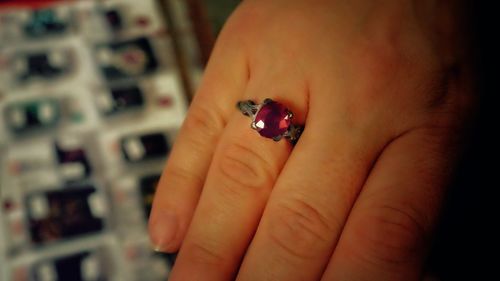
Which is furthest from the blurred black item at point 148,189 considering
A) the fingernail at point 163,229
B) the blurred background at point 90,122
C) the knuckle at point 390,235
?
the knuckle at point 390,235

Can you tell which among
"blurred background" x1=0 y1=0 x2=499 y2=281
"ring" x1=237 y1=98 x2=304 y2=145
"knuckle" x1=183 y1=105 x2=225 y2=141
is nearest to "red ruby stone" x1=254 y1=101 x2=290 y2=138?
"ring" x1=237 y1=98 x2=304 y2=145

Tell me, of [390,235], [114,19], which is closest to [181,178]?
[390,235]

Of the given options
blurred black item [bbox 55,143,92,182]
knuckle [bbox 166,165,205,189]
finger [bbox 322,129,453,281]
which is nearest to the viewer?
finger [bbox 322,129,453,281]

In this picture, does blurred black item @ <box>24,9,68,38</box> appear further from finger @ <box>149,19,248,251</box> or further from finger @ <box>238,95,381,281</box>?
finger @ <box>238,95,381,281</box>

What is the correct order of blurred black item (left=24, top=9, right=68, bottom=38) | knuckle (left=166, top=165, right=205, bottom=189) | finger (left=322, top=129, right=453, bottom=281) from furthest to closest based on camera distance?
blurred black item (left=24, top=9, right=68, bottom=38), knuckle (left=166, top=165, right=205, bottom=189), finger (left=322, top=129, right=453, bottom=281)

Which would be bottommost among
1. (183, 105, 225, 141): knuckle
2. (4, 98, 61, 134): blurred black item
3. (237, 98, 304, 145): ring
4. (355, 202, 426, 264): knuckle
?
(4, 98, 61, 134): blurred black item

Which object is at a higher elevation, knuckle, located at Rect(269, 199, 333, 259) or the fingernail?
knuckle, located at Rect(269, 199, 333, 259)

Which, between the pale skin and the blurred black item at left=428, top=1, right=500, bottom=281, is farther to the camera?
the blurred black item at left=428, top=1, right=500, bottom=281

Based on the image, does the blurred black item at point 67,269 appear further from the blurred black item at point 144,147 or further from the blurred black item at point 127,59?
the blurred black item at point 127,59
